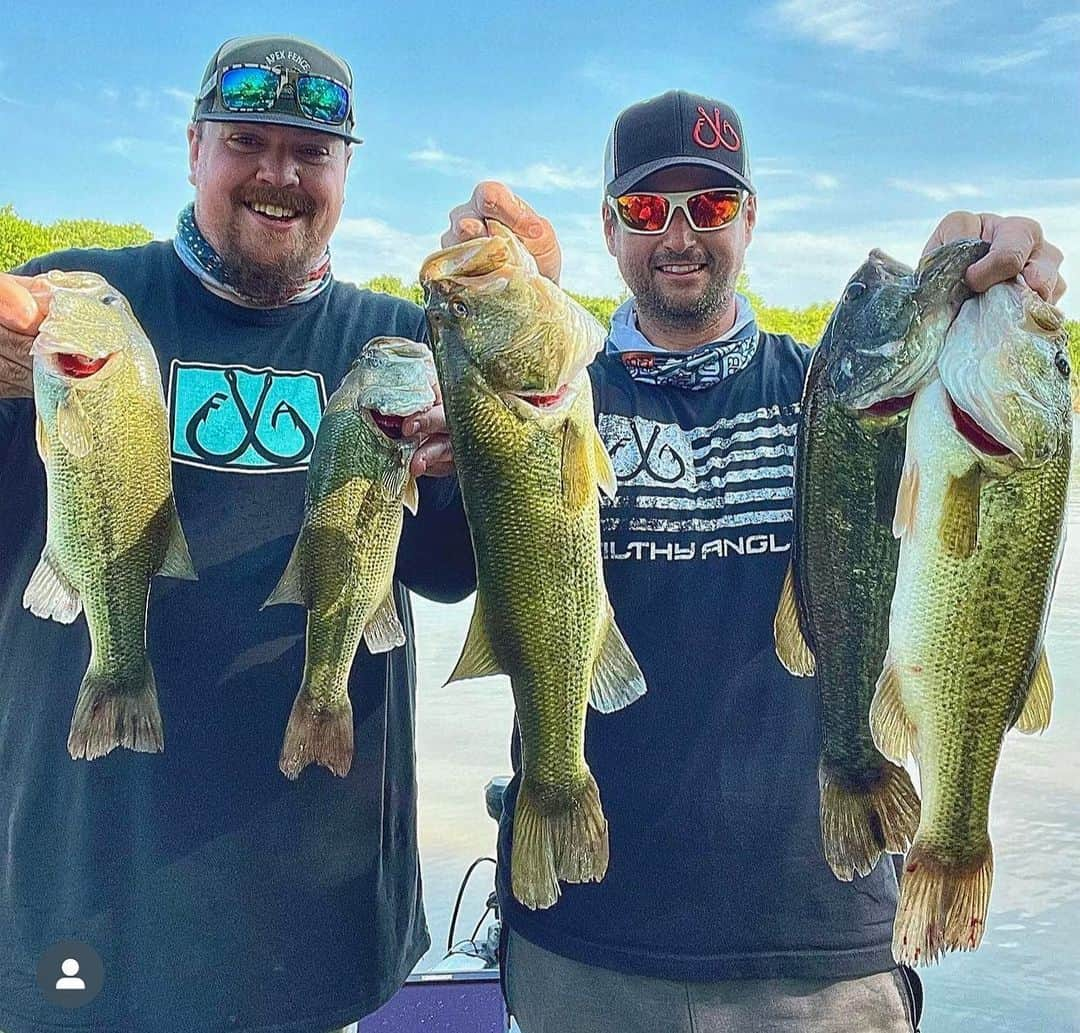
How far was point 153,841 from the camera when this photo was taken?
263 cm

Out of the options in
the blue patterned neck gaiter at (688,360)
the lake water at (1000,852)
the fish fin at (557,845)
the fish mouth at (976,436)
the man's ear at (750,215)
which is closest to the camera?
the fish mouth at (976,436)

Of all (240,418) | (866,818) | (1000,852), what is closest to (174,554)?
(240,418)

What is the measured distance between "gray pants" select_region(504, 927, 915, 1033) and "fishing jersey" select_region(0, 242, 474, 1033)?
503 mm

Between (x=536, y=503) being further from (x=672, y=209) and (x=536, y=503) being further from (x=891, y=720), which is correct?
(x=672, y=209)

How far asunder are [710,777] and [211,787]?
4.20 feet

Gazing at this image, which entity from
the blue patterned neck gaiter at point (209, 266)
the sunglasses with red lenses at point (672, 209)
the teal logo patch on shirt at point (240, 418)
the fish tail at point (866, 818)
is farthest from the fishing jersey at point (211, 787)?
the fish tail at point (866, 818)

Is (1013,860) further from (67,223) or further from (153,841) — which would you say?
(67,223)

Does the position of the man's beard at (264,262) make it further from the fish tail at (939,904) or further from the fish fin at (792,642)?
the fish tail at (939,904)

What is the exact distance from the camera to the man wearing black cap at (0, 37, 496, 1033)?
2.62m

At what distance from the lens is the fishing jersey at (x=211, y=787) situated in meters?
2.62

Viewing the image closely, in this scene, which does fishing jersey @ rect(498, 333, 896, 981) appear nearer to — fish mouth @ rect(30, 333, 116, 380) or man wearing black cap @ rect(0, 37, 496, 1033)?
man wearing black cap @ rect(0, 37, 496, 1033)

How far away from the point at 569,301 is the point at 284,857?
5.30ft

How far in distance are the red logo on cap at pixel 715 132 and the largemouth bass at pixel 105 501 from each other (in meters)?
1.68

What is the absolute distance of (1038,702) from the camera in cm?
199
